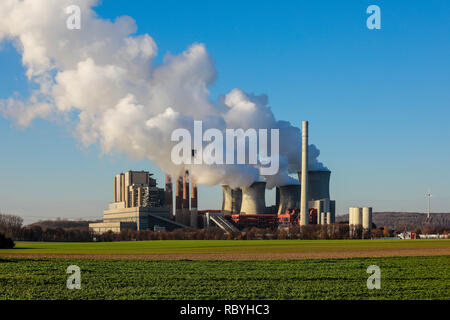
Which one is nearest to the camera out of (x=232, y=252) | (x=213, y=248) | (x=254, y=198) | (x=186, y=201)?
(x=232, y=252)

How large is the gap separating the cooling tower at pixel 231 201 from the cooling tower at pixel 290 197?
9057 millimetres

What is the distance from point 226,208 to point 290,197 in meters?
13.9

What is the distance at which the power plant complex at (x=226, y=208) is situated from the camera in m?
115

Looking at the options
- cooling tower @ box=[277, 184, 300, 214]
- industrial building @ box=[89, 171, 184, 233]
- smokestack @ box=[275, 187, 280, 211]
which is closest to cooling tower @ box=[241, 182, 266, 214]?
cooling tower @ box=[277, 184, 300, 214]

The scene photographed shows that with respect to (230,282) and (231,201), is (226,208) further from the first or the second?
(230,282)

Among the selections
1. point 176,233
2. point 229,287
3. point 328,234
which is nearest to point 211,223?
point 176,233

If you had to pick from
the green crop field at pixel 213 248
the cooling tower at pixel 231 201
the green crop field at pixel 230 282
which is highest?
the cooling tower at pixel 231 201

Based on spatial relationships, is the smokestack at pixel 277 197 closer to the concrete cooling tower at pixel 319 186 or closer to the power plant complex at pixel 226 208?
the power plant complex at pixel 226 208

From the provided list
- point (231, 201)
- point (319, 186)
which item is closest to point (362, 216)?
point (319, 186)

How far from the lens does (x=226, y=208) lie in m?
123

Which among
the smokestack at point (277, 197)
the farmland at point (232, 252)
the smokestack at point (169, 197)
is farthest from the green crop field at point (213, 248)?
the smokestack at point (277, 197)
